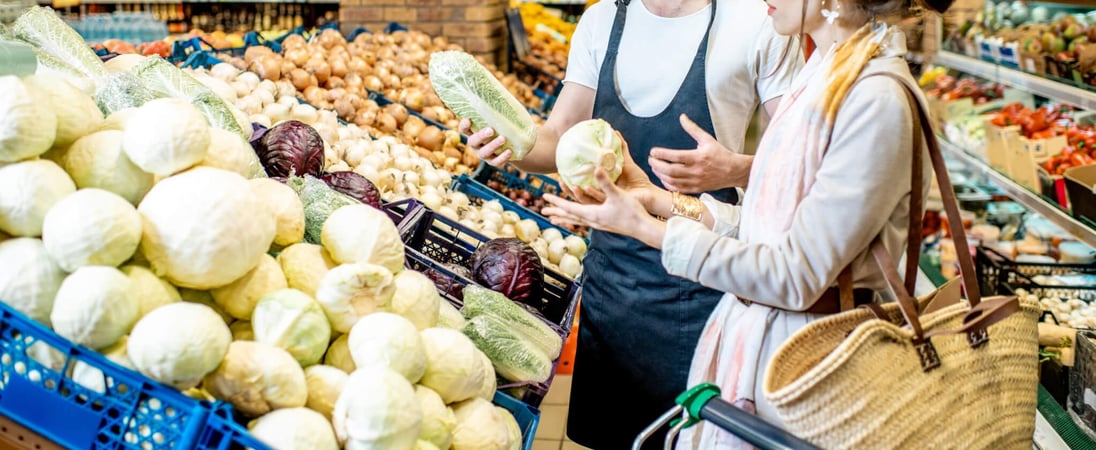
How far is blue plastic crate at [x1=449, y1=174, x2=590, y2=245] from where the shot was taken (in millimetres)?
3729

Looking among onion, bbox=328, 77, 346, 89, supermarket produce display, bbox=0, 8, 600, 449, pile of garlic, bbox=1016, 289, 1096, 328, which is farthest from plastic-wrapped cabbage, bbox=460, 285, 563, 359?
onion, bbox=328, 77, 346, 89

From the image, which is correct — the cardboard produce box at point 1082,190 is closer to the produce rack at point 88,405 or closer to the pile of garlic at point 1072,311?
the pile of garlic at point 1072,311

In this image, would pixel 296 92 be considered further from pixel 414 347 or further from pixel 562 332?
pixel 414 347

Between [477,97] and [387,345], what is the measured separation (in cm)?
112

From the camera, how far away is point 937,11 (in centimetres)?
168

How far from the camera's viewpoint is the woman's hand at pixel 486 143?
7.93 feet

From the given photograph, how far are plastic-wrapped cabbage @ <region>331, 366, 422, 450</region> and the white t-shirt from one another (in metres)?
1.36

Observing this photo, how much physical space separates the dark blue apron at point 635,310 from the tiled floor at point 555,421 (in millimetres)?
877

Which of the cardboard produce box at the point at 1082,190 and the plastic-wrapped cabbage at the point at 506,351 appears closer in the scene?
the plastic-wrapped cabbage at the point at 506,351

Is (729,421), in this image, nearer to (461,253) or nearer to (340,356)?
(340,356)

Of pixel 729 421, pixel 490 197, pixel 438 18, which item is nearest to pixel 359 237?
pixel 729 421

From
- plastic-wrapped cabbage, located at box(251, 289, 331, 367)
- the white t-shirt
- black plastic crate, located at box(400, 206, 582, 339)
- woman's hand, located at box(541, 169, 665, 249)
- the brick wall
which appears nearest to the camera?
plastic-wrapped cabbage, located at box(251, 289, 331, 367)

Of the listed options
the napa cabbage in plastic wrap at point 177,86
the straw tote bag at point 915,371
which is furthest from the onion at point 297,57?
the straw tote bag at point 915,371

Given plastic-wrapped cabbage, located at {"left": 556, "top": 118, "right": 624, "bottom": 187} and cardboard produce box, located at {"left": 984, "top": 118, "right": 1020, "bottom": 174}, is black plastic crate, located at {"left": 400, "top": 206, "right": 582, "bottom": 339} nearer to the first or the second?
plastic-wrapped cabbage, located at {"left": 556, "top": 118, "right": 624, "bottom": 187}
